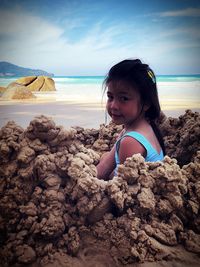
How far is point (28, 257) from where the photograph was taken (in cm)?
80

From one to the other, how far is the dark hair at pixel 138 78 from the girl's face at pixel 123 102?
0.09 feet

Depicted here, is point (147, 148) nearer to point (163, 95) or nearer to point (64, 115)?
point (64, 115)

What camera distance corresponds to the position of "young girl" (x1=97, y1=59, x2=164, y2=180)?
1.26m

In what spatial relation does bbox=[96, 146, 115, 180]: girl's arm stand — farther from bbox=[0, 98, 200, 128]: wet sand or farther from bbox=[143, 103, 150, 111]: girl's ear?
bbox=[0, 98, 200, 128]: wet sand

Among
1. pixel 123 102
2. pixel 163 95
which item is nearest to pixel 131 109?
pixel 123 102

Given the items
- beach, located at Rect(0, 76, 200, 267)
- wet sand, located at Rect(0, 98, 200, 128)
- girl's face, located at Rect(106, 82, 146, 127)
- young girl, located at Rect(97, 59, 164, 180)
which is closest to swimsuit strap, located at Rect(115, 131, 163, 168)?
young girl, located at Rect(97, 59, 164, 180)

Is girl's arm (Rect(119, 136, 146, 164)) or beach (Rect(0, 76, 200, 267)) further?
girl's arm (Rect(119, 136, 146, 164))

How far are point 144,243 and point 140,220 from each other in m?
0.08

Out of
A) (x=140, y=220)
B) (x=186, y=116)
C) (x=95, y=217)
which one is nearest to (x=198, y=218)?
(x=140, y=220)

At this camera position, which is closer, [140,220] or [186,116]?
[140,220]

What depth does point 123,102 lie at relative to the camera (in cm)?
133

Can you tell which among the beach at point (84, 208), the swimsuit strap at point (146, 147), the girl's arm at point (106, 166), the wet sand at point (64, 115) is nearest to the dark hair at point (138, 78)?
the swimsuit strap at point (146, 147)

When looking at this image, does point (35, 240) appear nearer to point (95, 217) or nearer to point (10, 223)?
point (10, 223)

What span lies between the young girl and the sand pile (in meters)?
0.29
